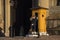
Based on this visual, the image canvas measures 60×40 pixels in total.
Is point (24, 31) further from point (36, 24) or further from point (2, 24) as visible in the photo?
point (36, 24)

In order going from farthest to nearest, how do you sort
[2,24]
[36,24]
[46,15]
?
[2,24] < [46,15] < [36,24]

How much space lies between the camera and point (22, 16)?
33594mm

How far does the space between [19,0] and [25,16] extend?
170 cm

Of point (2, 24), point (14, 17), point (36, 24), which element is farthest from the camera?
point (14, 17)

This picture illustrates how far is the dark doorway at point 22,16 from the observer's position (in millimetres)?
33031

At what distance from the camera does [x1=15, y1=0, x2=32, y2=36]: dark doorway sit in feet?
108

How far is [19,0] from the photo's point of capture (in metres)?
33.4

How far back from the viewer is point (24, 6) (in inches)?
1336

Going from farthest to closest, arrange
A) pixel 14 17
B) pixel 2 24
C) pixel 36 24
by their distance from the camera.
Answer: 1. pixel 14 17
2. pixel 2 24
3. pixel 36 24

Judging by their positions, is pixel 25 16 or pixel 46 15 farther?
pixel 25 16

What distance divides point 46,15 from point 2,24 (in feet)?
17.4

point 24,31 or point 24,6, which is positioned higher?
point 24,6

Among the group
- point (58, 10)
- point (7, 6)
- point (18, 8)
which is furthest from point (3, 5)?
point (58, 10)

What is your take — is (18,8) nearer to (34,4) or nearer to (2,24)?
(2,24)
